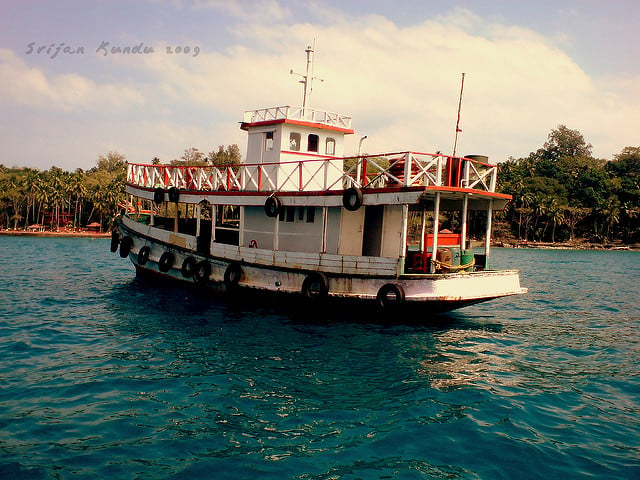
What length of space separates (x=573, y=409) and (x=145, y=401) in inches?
292

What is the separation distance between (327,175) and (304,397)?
991cm

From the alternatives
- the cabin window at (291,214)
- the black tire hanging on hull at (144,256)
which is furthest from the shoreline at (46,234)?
the cabin window at (291,214)

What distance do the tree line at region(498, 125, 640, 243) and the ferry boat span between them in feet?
237

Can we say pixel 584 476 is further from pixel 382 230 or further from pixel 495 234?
pixel 495 234

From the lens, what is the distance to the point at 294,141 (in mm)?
17953

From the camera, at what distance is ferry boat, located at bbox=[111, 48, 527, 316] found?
513 inches

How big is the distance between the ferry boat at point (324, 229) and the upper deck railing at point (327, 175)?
0.05 m

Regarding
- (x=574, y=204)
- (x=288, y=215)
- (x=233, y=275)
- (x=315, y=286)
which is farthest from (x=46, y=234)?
(x=574, y=204)

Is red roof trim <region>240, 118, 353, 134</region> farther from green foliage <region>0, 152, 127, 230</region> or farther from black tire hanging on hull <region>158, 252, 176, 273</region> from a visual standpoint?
green foliage <region>0, 152, 127, 230</region>

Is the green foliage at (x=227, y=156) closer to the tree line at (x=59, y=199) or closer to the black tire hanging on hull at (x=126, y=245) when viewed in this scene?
the tree line at (x=59, y=199)

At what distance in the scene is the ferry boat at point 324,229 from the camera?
42.8 feet

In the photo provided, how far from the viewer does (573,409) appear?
8719 mm

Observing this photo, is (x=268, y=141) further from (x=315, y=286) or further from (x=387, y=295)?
(x=387, y=295)

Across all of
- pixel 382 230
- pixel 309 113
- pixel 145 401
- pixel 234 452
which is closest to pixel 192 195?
pixel 309 113
